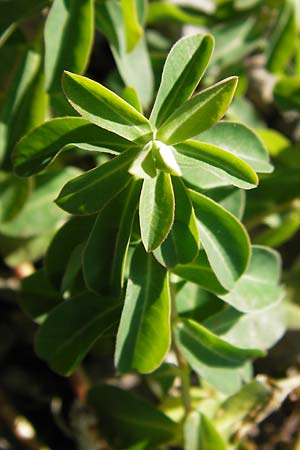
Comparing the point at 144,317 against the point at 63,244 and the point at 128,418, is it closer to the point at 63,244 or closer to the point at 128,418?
the point at 63,244

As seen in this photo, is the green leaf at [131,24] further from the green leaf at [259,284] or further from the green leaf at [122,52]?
the green leaf at [259,284]

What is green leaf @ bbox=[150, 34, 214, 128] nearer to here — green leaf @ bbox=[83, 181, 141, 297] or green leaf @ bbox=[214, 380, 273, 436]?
green leaf @ bbox=[83, 181, 141, 297]

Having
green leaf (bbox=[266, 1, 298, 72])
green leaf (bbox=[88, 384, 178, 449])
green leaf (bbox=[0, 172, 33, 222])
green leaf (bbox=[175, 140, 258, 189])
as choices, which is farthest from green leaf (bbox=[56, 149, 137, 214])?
green leaf (bbox=[266, 1, 298, 72])

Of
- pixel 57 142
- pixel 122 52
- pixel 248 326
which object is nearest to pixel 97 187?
pixel 57 142

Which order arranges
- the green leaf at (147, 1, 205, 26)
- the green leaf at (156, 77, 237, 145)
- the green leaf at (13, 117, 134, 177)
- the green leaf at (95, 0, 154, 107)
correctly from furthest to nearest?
1. the green leaf at (147, 1, 205, 26)
2. the green leaf at (95, 0, 154, 107)
3. the green leaf at (13, 117, 134, 177)
4. the green leaf at (156, 77, 237, 145)

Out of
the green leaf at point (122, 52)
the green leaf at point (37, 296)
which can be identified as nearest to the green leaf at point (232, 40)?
the green leaf at point (122, 52)

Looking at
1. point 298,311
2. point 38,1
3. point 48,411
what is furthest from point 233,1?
point 48,411
